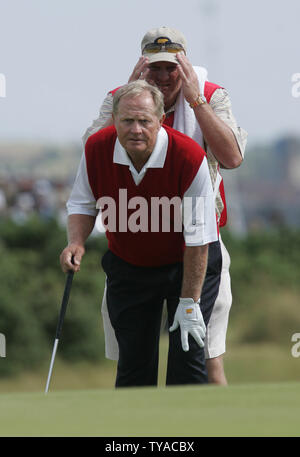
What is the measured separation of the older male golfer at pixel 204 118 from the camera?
4.53m

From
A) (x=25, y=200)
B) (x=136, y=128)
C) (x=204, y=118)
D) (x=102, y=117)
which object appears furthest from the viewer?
(x=25, y=200)

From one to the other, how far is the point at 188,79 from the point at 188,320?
44.2 inches

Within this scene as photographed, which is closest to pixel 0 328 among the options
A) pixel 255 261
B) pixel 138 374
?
pixel 255 261

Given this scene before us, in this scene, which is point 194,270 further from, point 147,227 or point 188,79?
point 188,79

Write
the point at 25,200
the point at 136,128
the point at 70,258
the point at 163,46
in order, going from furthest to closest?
the point at 25,200 < the point at 163,46 < the point at 70,258 < the point at 136,128

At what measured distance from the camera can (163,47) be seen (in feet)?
15.4

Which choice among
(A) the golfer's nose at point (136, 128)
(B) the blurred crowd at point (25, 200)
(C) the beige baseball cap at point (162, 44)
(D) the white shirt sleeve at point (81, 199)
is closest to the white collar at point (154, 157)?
(A) the golfer's nose at point (136, 128)

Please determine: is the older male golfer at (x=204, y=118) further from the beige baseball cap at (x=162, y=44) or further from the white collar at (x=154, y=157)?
the white collar at (x=154, y=157)

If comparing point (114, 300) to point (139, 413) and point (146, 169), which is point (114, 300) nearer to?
point (146, 169)

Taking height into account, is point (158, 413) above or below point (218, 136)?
below

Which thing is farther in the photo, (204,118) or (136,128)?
(204,118)

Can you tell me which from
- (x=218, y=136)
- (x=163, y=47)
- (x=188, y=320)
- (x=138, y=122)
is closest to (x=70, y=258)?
(x=188, y=320)

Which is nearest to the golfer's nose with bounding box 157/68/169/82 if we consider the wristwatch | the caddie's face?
the caddie's face

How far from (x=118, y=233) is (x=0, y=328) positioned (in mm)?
8778
